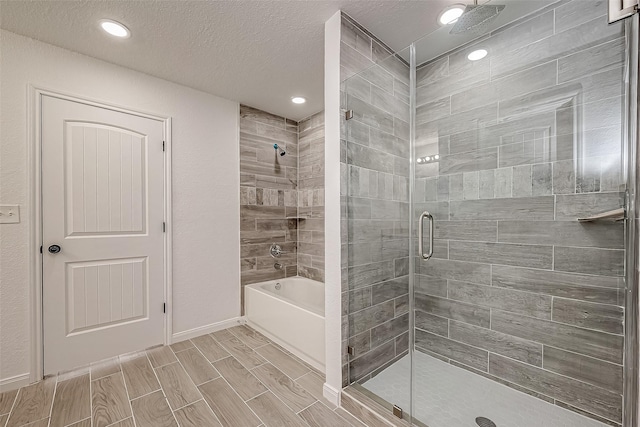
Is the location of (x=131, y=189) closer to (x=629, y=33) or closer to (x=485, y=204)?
(x=485, y=204)

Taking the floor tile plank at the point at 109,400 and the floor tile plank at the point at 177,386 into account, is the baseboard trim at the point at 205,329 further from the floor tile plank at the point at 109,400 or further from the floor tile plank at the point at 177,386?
the floor tile plank at the point at 109,400

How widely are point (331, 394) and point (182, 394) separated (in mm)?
990

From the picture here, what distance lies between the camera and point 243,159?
296 cm

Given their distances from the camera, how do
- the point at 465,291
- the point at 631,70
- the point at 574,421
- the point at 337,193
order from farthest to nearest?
the point at 465,291 < the point at 337,193 < the point at 574,421 < the point at 631,70

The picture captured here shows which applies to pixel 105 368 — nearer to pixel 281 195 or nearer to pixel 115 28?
pixel 281 195

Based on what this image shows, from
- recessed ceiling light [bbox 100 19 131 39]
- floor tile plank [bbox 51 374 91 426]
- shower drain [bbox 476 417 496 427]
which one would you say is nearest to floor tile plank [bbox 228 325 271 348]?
floor tile plank [bbox 51 374 91 426]

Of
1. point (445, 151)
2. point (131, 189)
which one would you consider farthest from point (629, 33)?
point (131, 189)

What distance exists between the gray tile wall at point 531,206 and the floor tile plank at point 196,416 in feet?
5.06

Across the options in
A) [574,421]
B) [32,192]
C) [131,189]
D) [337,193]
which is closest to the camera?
[574,421]

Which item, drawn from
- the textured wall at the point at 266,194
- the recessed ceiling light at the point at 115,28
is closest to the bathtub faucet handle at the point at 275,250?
the textured wall at the point at 266,194

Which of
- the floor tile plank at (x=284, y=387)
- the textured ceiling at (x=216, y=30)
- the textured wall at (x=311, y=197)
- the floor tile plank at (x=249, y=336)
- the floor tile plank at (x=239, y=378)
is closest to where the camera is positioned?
the textured ceiling at (x=216, y=30)

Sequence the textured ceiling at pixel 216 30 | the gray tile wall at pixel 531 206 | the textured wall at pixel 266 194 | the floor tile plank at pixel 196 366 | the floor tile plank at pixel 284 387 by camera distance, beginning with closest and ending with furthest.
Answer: the gray tile wall at pixel 531 206 < the textured ceiling at pixel 216 30 < the floor tile plank at pixel 284 387 < the floor tile plank at pixel 196 366 < the textured wall at pixel 266 194

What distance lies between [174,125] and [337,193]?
1837 millimetres

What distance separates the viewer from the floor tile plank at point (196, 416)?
4.99ft
